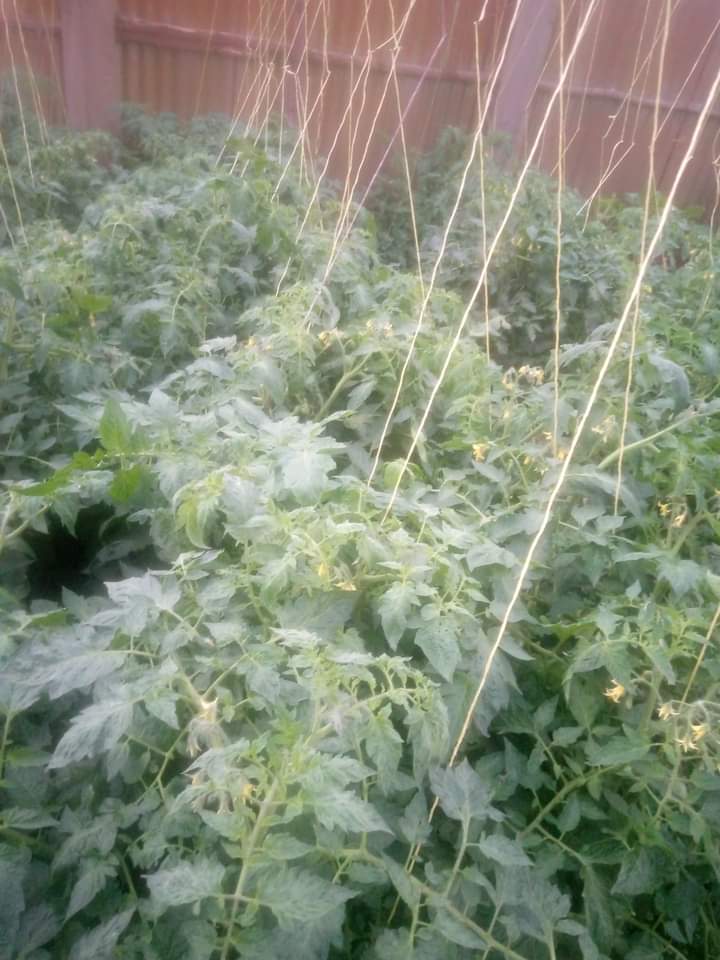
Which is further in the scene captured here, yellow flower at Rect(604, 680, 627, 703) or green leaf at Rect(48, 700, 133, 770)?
yellow flower at Rect(604, 680, 627, 703)

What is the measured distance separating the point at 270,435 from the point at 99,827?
2.80 ft

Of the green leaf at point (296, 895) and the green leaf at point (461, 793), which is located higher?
the green leaf at point (296, 895)

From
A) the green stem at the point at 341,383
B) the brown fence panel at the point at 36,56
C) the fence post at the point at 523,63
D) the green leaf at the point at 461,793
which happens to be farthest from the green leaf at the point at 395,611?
the fence post at the point at 523,63

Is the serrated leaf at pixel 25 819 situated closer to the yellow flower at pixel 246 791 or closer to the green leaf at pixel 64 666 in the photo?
the green leaf at pixel 64 666

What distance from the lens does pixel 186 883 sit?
100cm

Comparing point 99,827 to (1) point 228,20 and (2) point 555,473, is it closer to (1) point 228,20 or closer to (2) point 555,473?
(2) point 555,473

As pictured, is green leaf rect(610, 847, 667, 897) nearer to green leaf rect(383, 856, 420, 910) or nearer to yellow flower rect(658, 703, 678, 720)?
yellow flower rect(658, 703, 678, 720)

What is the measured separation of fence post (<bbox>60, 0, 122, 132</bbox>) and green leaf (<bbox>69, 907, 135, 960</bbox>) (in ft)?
15.0

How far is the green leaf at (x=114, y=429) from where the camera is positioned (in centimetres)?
162

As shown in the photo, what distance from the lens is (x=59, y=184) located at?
139 inches

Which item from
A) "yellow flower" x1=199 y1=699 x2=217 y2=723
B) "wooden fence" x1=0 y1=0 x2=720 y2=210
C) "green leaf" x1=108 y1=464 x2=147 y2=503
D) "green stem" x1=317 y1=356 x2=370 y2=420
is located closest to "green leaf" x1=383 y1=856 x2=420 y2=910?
"yellow flower" x1=199 y1=699 x2=217 y2=723

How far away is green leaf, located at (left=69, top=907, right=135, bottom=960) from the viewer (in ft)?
3.47

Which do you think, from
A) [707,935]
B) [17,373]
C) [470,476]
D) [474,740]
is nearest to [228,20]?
[17,373]

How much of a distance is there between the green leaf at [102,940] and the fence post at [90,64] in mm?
4579
